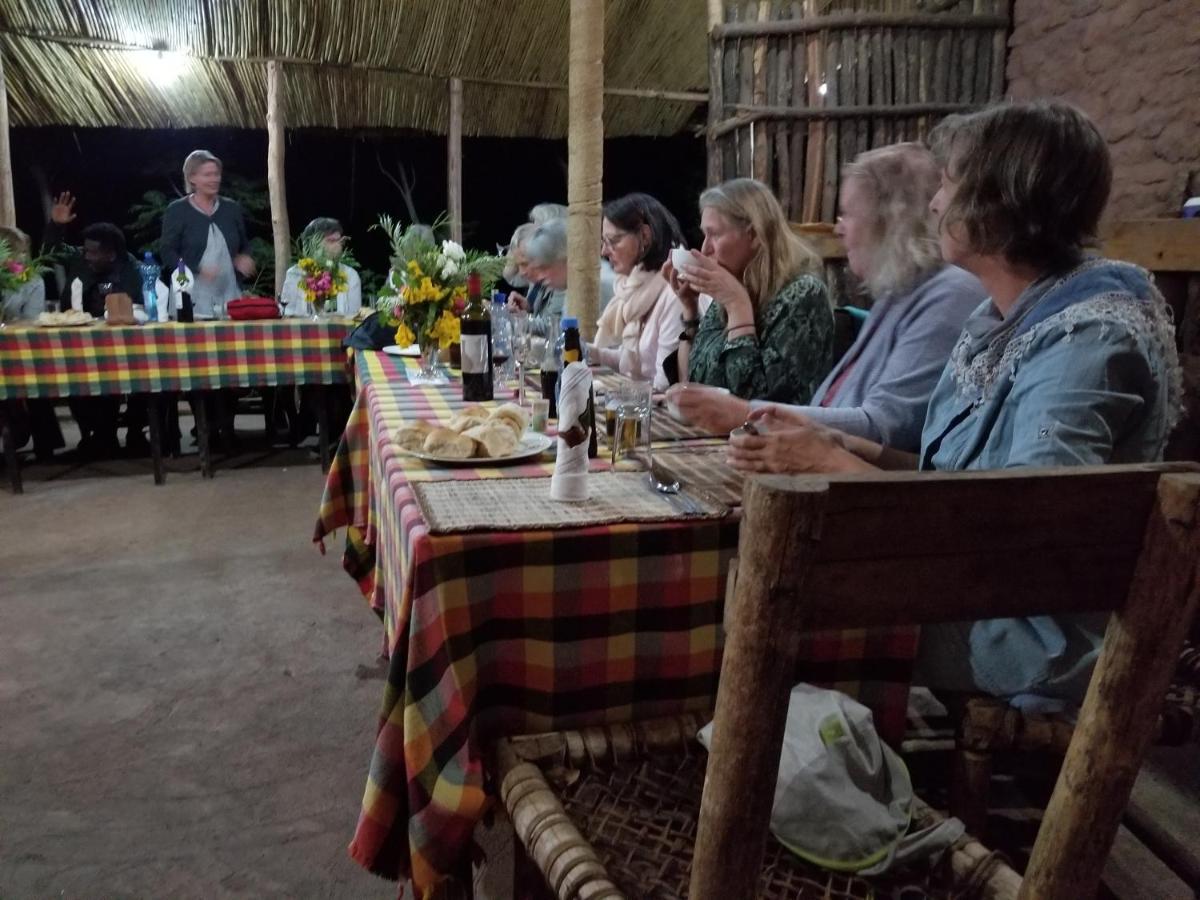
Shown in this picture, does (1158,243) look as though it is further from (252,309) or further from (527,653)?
(252,309)

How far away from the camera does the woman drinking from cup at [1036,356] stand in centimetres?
125

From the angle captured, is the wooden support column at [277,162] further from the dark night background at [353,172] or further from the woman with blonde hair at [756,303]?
the woman with blonde hair at [756,303]

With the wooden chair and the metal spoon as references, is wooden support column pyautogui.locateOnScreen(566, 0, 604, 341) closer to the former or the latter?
the metal spoon

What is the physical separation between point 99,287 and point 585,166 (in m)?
3.14

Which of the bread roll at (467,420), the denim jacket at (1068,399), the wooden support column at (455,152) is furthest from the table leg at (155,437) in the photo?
the denim jacket at (1068,399)

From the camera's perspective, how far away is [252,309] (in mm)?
4781

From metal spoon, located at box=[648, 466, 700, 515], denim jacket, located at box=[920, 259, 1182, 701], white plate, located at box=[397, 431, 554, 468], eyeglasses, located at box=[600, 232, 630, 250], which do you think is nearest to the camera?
denim jacket, located at box=[920, 259, 1182, 701]

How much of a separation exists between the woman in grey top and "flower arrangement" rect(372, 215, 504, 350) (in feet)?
4.19

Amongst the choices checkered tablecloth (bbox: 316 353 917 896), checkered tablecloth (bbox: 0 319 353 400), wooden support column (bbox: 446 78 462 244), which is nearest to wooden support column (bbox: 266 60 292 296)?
wooden support column (bbox: 446 78 462 244)

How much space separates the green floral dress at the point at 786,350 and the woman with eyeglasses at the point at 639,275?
0.70m

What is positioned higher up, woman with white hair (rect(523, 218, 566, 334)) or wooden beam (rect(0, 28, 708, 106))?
wooden beam (rect(0, 28, 708, 106))

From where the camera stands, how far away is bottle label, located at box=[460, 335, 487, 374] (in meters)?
2.33

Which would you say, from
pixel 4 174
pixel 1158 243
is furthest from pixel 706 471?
pixel 4 174

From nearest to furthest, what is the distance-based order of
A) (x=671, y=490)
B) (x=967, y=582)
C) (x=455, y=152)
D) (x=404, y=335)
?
(x=967, y=582), (x=671, y=490), (x=404, y=335), (x=455, y=152)
